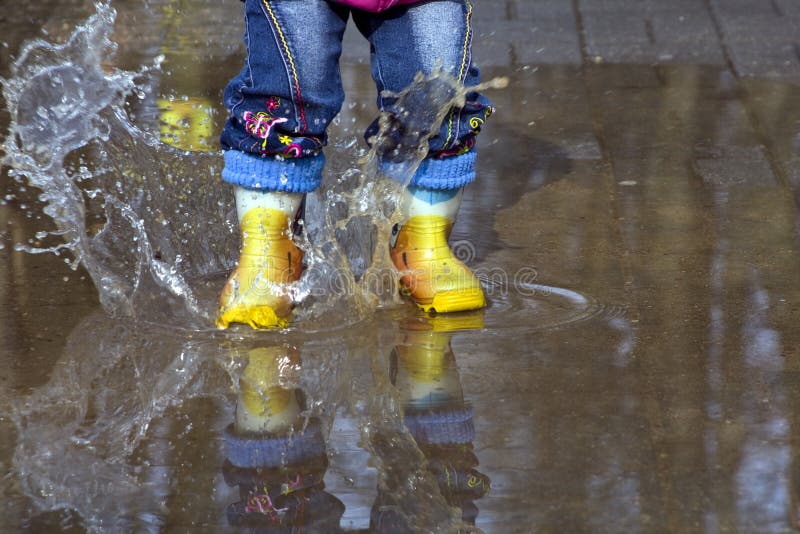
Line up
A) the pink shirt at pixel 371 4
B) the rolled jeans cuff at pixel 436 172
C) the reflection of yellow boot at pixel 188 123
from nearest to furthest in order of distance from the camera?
1. the pink shirt at pixel 371 4
2. the rolled jeans cuff at pixel 436 172
3. the reflection of yellow boot at pixel 188 123

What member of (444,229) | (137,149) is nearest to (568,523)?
(444,229)

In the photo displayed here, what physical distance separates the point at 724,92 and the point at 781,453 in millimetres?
2331

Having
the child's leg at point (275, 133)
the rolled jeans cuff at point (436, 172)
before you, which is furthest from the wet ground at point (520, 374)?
the rolled jeans cuff at point (436, 172)

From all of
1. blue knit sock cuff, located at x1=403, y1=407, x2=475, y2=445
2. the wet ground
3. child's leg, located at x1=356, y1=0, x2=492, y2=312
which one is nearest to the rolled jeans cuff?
child's leg, located at x1=356, y1=0, x2=492, y2=312

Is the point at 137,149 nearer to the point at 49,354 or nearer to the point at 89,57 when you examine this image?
the point at 89,57

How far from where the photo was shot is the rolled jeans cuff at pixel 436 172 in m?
2.52

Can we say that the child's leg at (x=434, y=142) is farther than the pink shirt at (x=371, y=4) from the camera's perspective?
Yes

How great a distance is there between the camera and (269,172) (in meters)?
2.39

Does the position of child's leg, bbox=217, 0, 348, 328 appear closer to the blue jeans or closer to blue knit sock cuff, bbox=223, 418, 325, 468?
the blue jeans

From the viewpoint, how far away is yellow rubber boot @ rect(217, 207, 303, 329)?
2.38 m

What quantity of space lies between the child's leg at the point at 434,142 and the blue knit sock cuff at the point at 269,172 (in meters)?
0.20

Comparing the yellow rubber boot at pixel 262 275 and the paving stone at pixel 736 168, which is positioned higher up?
the paving stone at pixel 736 168

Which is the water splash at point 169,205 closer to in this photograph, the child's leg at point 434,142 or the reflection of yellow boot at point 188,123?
the child's leg at point 434,142

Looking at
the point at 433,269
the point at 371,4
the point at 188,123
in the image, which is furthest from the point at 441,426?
the point at 188,123
